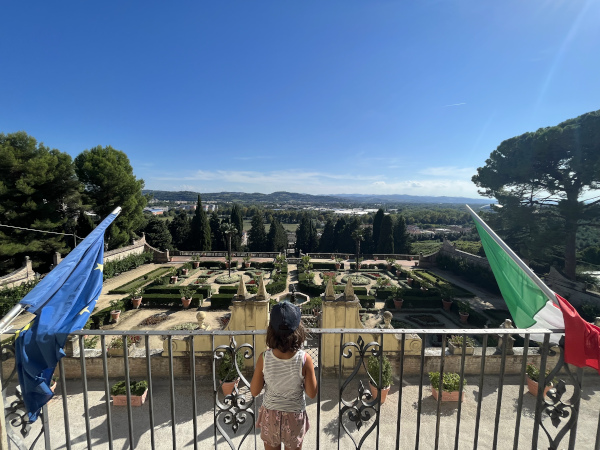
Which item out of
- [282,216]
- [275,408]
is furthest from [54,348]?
[282,216]

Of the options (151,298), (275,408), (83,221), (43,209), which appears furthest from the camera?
(83,221)

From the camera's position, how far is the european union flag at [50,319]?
7.29ft

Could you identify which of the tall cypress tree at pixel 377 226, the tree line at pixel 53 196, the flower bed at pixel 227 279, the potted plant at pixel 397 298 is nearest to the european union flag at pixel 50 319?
the potted plant at pixel 397 298

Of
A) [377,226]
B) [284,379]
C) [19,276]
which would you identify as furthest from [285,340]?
[377,226]

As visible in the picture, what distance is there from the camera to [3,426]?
207cm

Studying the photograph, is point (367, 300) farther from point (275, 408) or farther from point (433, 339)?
point (275, 408)

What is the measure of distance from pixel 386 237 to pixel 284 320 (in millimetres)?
33556

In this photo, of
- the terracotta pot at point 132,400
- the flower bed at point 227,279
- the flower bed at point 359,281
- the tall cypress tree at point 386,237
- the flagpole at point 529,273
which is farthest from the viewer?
the tall cypress tree at point 386,237

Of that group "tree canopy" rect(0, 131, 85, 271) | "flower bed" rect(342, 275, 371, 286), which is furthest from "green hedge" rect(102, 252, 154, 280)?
"flower bed" rect(342, 275, 371, 286)

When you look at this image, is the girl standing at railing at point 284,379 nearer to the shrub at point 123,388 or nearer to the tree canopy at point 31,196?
the shrub at point 123,388

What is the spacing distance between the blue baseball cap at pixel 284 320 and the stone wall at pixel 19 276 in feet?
64.5

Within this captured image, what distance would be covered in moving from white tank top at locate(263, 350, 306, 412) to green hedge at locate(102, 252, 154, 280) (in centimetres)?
2210

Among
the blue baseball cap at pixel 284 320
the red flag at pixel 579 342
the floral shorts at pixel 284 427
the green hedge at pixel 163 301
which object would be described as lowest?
the green hedge at pixel 163 301

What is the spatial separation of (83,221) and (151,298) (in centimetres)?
1228
